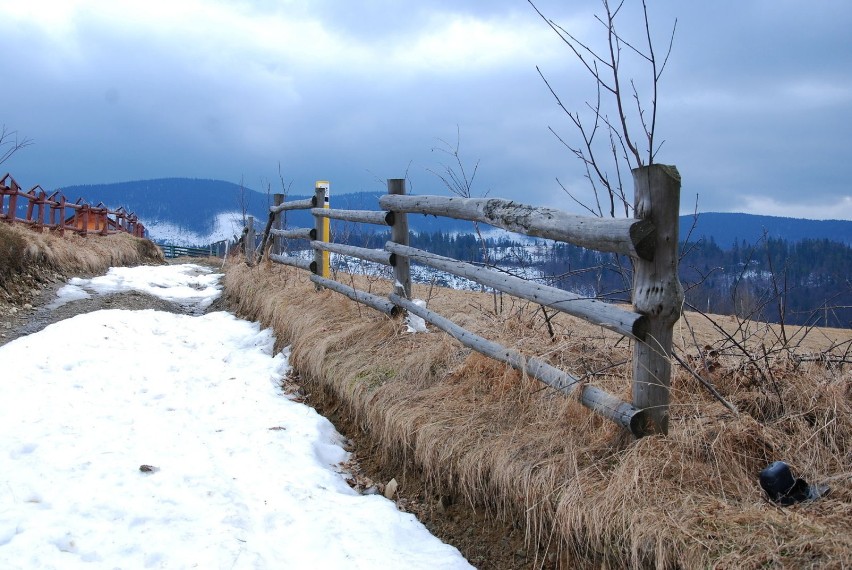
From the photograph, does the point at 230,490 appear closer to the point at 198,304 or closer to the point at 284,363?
the point at 284,363

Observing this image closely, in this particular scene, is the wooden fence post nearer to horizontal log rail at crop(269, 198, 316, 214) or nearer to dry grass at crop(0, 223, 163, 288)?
horizontal log rail at crop(269, 198, 316, 214)

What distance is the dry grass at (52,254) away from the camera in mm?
9828

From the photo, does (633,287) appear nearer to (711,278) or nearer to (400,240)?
(711,278)

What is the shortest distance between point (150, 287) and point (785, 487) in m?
11.9

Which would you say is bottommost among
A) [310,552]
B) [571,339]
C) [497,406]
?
[310,552]

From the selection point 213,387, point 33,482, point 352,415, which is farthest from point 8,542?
point 213,387

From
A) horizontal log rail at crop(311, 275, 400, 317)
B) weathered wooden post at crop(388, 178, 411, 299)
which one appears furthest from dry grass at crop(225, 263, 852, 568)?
weathered wooden post at crop(388, 178, 411, 299)

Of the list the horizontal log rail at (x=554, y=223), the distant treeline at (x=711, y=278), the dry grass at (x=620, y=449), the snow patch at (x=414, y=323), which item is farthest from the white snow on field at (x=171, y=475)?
the distant treeline at (x=711, y=278)

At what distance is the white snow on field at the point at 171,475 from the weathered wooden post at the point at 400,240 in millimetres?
1435

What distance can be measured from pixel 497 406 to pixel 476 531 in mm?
797

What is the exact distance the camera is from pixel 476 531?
10.8ft

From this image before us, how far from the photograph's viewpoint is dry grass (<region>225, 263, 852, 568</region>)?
2371 millimetres

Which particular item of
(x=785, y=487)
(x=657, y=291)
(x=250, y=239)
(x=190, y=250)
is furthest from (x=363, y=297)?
(x=190, y=250)

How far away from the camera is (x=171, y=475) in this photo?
3.75 meters
